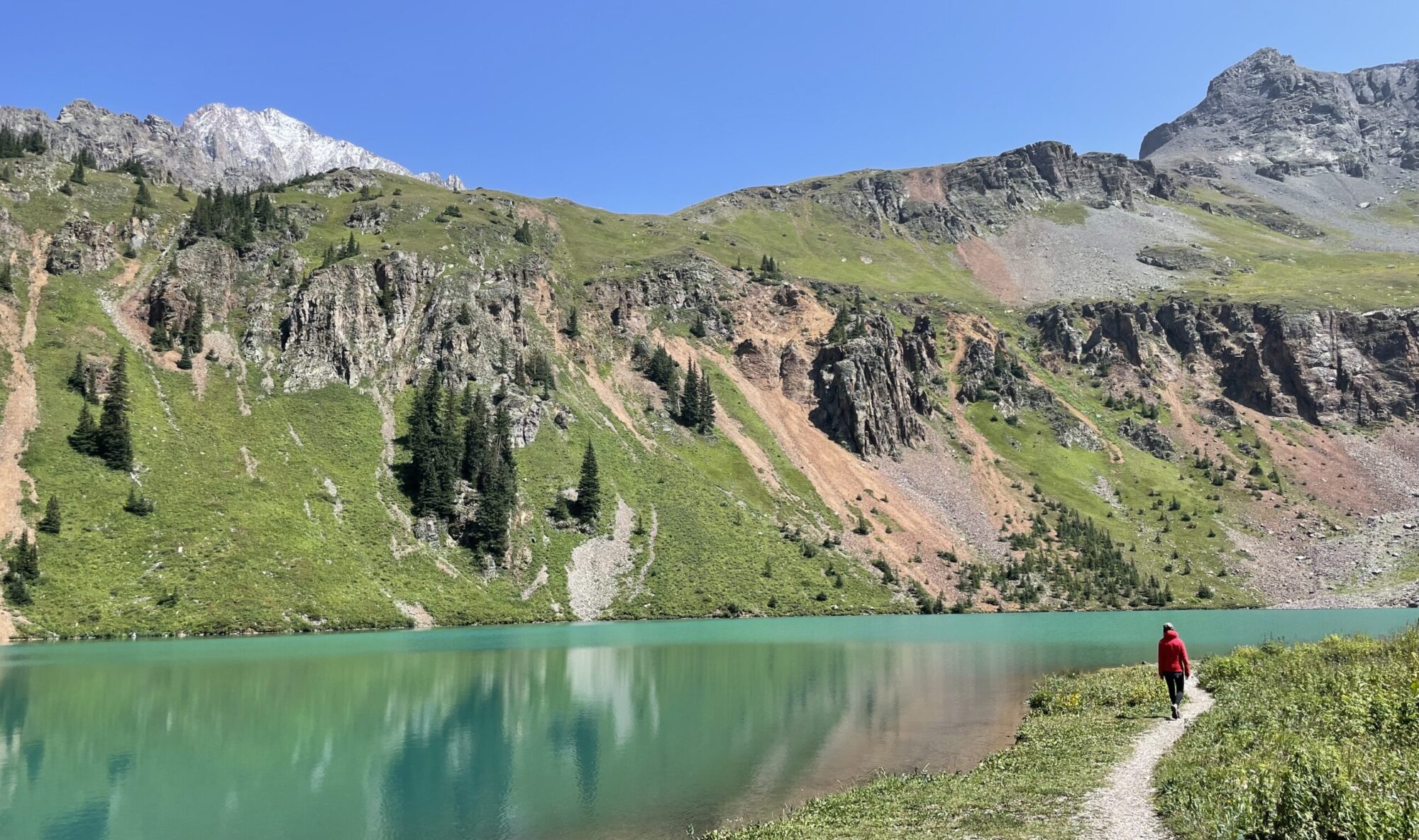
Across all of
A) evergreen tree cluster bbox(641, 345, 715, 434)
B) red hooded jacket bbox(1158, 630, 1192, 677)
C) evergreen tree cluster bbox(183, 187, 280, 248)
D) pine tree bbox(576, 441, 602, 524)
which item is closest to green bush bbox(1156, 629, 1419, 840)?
red hooded jacket bbox(1158, 630, 1192, 677)

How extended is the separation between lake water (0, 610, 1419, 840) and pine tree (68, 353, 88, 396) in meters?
44.3

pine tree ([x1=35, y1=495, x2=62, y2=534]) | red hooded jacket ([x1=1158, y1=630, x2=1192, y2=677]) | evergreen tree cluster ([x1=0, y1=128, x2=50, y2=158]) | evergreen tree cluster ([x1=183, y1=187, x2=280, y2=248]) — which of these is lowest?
red hooded jacket ([x1=1158, y1=630, x2=1192, y2=677])

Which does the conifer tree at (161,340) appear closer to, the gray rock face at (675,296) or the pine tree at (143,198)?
the pine tree at (143,198)

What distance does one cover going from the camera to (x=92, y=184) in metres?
139

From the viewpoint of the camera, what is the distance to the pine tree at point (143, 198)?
138250mm

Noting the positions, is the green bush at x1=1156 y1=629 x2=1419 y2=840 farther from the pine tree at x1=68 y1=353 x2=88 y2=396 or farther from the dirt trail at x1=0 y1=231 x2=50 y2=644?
the pine tree at x1=68 y1=353 x2=88 y2=396

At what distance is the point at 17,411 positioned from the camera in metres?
Result: 89.9

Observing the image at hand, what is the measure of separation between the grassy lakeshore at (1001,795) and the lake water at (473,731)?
248cm

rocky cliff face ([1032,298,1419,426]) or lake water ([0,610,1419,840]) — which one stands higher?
rocky cliff face ([1032,298,1419,426])

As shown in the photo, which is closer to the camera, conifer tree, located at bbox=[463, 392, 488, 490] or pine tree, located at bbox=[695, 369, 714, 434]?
conifer tree, located at bbox=[463, 392, 488, 490]

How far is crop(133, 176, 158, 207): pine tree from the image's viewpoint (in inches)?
5443

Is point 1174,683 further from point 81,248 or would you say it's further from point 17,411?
point 81,248

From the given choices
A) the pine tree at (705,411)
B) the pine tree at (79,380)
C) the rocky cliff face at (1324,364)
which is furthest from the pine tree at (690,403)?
the rocky cliff face at (1324,364)

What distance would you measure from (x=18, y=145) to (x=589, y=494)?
422 feet
